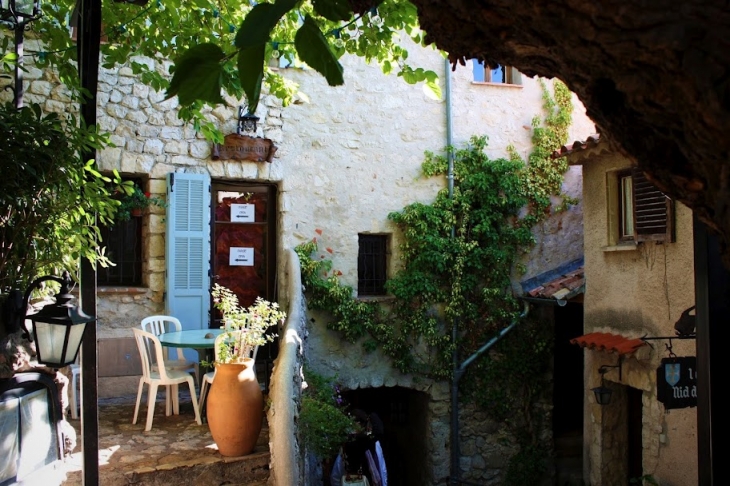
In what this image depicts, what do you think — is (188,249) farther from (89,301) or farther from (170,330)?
(89,301)

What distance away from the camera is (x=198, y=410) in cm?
571

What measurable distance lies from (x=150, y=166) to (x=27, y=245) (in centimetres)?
451

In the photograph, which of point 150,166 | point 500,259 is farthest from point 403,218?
point 150,166

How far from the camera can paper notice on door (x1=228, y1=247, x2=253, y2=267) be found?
325 inches

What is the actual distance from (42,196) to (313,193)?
17.5ft

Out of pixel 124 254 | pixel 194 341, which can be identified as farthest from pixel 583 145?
pixel 124 254

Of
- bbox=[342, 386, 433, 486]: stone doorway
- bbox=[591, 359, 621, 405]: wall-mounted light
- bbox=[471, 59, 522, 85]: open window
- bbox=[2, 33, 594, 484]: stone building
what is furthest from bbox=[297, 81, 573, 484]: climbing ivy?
bbox=[591, 359, 621, 405]: wall-mounted light

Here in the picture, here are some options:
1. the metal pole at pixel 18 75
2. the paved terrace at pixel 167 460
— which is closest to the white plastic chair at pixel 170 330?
the paved terrace at pixel 167 460

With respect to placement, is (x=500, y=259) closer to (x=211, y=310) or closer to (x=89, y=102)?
(x=211, y=310)

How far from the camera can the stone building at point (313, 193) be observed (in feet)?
24.2

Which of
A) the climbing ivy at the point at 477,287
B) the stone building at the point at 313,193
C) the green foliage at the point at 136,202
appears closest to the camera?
the green foliage at the point at 136,202

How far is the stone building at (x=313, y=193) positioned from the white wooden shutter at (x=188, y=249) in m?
0.01

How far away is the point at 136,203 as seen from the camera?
287 inches

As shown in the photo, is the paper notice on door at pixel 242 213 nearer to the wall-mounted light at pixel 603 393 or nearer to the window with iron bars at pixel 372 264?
the window with iron bars at pixel 372 264
